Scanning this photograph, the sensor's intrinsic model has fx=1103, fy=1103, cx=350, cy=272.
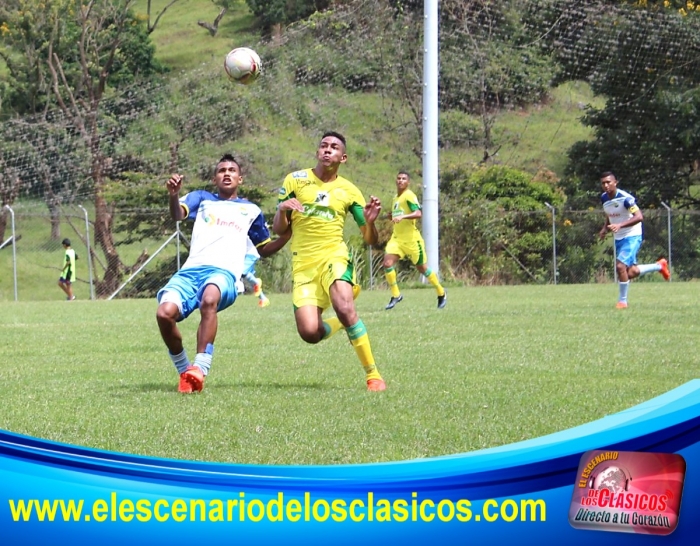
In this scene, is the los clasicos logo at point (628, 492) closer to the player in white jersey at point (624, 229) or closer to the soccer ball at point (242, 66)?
the soccer ball at point (242, 66)

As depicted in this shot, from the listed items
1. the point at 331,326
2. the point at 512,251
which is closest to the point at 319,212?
the point at 331,326

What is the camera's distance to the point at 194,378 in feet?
24.7

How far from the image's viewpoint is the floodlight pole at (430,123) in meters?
25.9

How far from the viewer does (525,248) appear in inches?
1228

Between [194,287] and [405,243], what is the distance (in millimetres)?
10456

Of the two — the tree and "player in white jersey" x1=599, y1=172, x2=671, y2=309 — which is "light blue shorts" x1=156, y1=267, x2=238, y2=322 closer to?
"player in white jersey" x1=599, y1=172, x2=671, y2=309

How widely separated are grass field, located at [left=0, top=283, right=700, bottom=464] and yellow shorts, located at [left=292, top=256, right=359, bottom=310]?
61 centimetres

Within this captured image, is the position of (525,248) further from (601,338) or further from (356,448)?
(356,448)

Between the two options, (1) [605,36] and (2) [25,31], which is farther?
(2) [25,31]

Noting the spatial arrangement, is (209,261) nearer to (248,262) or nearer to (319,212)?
(248,262)

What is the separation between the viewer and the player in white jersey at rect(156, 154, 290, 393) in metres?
A: 7.79

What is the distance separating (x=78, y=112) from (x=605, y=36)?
1680 cm

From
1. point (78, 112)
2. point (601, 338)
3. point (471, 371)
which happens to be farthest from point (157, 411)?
point (78, 112)

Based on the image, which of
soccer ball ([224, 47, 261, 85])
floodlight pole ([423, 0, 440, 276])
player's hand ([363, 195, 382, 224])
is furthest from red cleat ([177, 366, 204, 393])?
floodlight pole ([423, 0, 440, 276])
